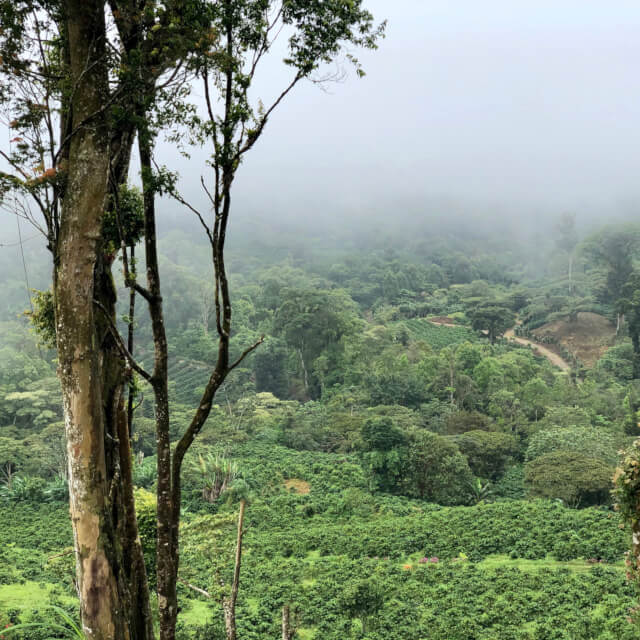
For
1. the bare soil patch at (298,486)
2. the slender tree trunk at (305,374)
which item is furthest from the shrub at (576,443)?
the slender tree trunk at (305,374)

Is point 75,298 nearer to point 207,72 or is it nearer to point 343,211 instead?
point 207,72

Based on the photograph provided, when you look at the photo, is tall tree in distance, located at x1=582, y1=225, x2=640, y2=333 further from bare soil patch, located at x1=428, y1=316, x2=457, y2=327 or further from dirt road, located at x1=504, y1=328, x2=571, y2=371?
bare soil patch, located at x1=428, y1=316, x2=457, y2=327

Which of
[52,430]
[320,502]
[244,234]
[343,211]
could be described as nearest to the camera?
[320,502]

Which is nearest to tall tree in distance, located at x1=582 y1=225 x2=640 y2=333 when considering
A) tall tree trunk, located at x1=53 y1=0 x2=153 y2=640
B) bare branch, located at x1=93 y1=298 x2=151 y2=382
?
bare branch, located at x1=93 y1=298 x2=151 y2=382

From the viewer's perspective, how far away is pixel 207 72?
291 centimetres

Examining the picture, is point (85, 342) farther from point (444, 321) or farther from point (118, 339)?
point (444, 321)

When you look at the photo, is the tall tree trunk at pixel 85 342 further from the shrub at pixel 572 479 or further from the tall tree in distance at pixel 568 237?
the tall tree in distance at pixel 568 237

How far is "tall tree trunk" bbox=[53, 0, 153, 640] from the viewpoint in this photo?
261 cm

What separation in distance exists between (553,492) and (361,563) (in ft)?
20.4

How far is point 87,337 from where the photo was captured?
105 inches

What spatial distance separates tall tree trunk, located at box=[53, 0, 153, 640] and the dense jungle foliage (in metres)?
0.31

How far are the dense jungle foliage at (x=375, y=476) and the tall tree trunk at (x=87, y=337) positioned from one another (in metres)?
0.31

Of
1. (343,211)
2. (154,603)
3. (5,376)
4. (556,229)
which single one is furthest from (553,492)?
(343,211)

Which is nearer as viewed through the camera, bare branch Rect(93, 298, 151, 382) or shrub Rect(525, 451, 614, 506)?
bare branch Rect(93, 298, 151, 382)
